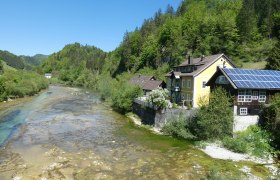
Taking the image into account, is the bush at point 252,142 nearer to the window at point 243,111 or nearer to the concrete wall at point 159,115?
the window at point 243,111

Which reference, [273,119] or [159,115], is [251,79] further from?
[159,115]

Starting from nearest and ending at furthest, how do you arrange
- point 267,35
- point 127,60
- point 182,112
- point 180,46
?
1. point 182,112
2. point 267,35
3. point 180,46
4. point 127,60

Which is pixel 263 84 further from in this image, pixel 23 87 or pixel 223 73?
pixel 23 87

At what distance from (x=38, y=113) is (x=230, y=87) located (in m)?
39.2

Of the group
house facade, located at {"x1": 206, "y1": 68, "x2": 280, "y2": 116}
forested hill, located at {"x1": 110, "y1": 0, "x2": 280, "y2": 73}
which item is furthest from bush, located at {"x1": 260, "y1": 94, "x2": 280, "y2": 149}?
forested hill, located at {"x1": 110, "y1": 0, "x2": 280, "y2": 73}

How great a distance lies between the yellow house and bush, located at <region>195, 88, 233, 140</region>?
474 inches

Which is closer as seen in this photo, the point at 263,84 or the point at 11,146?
the point at 11,146

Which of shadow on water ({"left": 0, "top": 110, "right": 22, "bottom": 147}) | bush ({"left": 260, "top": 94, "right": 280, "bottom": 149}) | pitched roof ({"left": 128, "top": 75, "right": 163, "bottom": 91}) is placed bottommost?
shadow on water ({"left": 0, "top": 110, "right": 22, "bottom": 147})

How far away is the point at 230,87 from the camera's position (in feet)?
126

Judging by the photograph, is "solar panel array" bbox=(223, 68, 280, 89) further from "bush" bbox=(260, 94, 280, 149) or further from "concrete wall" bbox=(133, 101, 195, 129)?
"concrete wall" bbox=(133, 101, 195, 129)

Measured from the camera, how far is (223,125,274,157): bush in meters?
31.9

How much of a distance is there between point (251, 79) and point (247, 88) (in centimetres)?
282

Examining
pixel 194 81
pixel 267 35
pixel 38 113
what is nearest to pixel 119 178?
pixel 194 81

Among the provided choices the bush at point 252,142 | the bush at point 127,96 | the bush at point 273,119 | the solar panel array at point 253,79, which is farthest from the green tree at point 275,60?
the bush at point 127,96
